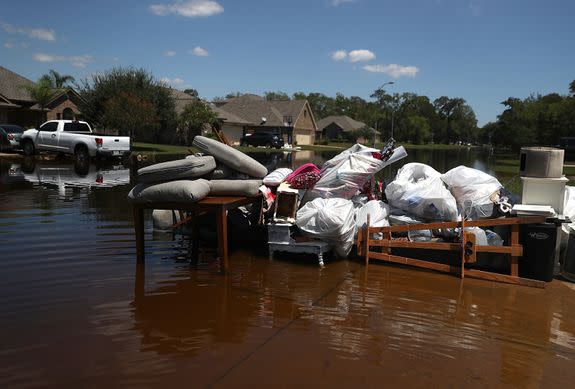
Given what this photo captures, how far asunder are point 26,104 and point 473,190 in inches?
1599

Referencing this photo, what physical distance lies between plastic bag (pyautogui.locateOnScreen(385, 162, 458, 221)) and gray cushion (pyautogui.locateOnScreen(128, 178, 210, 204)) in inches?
109

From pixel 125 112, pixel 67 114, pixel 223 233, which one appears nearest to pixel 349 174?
pixel 223 233

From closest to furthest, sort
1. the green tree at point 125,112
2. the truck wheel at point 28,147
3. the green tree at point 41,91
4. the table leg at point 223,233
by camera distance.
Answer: the table leg at point 223,233 < the truck wheel at point 28,147 < the green tree at point 125,112 < the green tree at point 41,91

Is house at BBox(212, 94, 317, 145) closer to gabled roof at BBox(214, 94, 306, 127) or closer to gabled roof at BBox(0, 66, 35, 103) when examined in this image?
gabled roof at BBox(214, 94, 306, 127)

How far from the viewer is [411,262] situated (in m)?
6.62

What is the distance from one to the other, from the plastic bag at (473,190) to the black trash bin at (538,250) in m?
0.67

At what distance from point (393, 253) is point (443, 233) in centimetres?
72

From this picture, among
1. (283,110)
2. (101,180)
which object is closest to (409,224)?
(101,180)

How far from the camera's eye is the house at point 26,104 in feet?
127

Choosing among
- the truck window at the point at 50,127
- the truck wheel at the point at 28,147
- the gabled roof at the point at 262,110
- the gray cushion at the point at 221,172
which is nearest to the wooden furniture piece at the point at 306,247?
the gray cushion at the point at 221,172

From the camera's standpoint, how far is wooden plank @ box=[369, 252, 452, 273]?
21.2ft

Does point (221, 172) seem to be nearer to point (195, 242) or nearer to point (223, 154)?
point (223, 154)

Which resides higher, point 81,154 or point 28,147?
point 28,147

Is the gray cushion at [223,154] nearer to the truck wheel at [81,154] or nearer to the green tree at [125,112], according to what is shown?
the truck wheel at [81,154]
